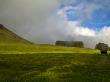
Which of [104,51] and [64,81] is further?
[104,51]

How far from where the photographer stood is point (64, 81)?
36.0 metres

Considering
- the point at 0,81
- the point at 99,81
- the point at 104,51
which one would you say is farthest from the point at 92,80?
the point at 104,51

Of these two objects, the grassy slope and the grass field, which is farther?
the grassy slope

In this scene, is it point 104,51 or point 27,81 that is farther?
point 104,51

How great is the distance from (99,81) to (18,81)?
9.44 m

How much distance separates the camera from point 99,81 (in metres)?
35.6

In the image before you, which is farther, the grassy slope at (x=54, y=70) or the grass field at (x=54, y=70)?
the grassy slope at (x=54, y=70)

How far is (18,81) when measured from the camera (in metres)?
35.2

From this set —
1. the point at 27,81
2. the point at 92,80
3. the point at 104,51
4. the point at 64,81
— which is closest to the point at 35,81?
the point at 27,81

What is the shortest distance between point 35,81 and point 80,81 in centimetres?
531

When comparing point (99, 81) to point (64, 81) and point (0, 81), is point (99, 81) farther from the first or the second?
point (0, 81)

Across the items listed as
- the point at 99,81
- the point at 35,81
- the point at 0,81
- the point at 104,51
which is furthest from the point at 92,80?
the point at 104,51

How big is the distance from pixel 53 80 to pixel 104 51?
302ft

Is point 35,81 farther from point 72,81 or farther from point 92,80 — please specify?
point 92,80
